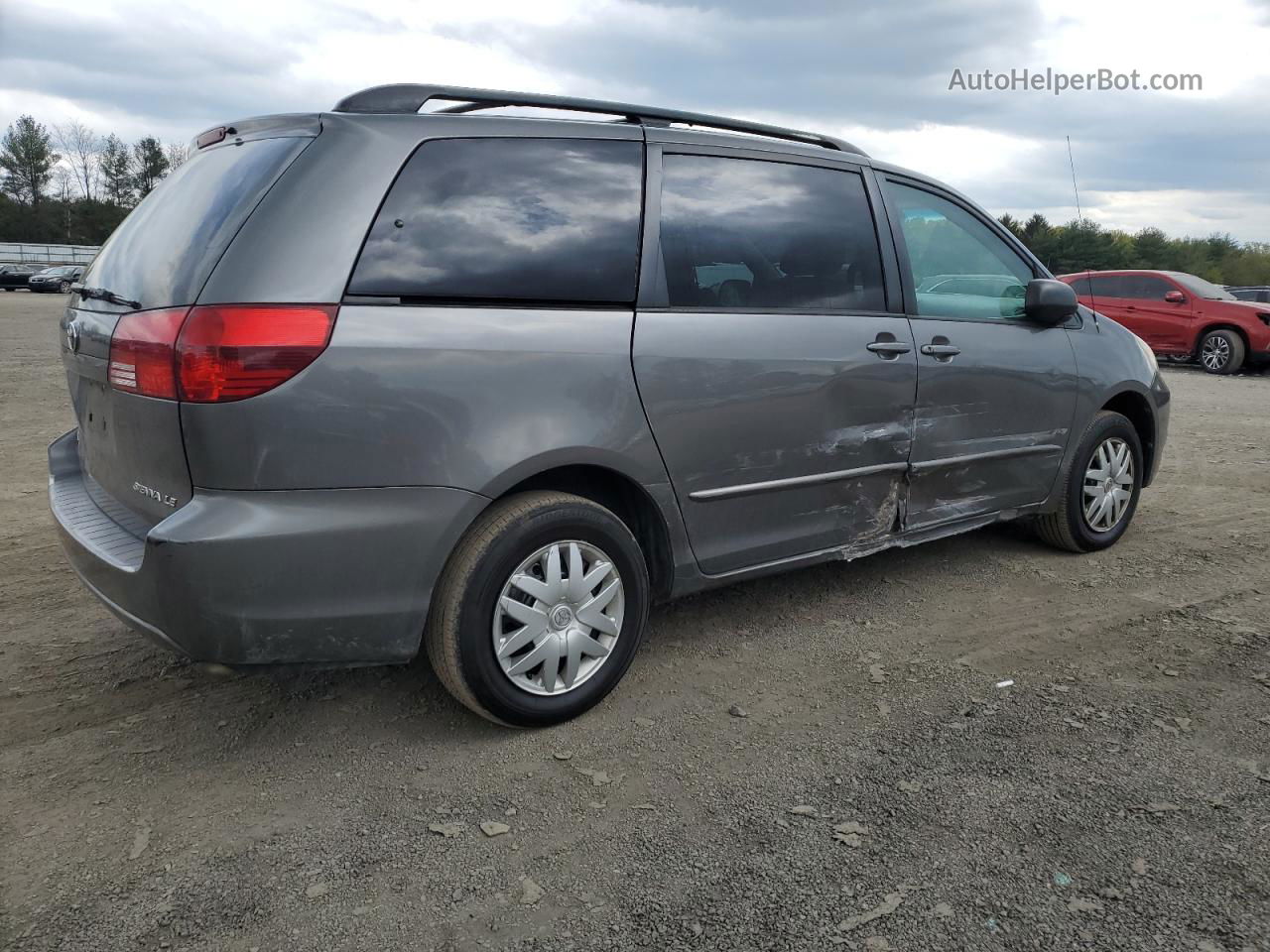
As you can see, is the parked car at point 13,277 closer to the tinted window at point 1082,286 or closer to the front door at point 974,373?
the tinted window at point 1082,286

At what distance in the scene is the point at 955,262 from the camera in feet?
13.6

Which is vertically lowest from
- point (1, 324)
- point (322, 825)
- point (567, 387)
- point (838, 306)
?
point (322, 825)

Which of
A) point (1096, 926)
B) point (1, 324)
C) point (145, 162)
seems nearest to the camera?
point (1096, 926)

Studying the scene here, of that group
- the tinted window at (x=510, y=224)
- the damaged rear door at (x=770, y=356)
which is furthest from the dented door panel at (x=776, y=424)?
the tinted window at (x=510, y=224)

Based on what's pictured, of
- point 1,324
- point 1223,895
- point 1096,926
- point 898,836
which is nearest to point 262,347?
point 898,836

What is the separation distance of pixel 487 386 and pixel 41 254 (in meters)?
70.3

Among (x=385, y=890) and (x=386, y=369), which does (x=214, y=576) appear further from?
(x=385, y=890)

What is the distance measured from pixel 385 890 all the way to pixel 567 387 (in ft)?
4.48

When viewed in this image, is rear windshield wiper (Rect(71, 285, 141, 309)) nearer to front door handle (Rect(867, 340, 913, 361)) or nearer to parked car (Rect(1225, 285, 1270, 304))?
front door handle (Rect(867, 340, 913, 361))

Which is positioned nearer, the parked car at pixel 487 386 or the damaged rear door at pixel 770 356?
the parked car at pixel 487 386

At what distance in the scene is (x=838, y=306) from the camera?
3584 mm

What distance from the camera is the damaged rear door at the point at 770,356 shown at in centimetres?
310

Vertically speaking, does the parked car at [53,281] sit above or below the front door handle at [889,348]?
above

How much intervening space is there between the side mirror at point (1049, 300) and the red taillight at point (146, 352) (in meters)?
3.35
